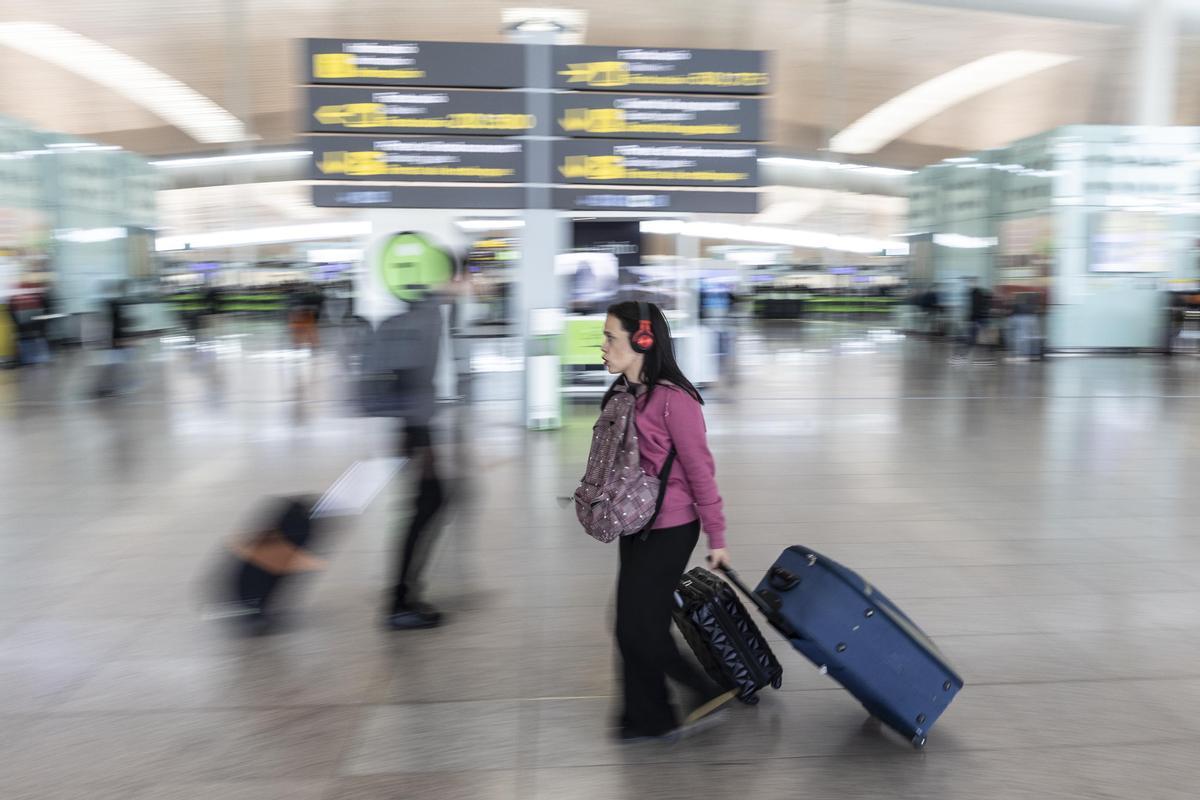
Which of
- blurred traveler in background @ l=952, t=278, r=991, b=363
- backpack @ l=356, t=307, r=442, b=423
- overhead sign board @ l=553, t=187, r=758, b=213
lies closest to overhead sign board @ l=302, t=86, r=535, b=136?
overhead sign board @ l=553, t=187, r=758, b=213

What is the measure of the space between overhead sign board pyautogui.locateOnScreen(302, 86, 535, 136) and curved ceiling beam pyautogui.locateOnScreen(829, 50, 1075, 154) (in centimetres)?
2334

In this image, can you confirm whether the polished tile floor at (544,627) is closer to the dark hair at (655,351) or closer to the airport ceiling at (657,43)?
the dark hair at (655,351)

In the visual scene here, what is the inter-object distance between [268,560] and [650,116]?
6719 millimetres

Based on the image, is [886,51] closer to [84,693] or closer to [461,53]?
[461,53]

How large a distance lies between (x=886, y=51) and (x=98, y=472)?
26916mm

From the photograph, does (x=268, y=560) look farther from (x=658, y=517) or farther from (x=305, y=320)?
(x=305, y=320)

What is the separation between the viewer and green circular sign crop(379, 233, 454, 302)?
445cm

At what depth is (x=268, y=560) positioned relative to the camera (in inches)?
177

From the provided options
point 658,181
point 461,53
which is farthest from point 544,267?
point 461,53

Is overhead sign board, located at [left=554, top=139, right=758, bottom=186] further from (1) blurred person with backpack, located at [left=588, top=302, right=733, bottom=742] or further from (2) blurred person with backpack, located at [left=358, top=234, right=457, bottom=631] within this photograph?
(1) blurred person with backpack, located at [left=588, top=302, right=733, bottom=742]

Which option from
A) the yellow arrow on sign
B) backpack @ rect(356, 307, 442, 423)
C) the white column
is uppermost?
the white column

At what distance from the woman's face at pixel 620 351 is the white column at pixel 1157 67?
23.2m

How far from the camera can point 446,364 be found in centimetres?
1287

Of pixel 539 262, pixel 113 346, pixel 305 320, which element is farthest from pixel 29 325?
pixel 539 262
